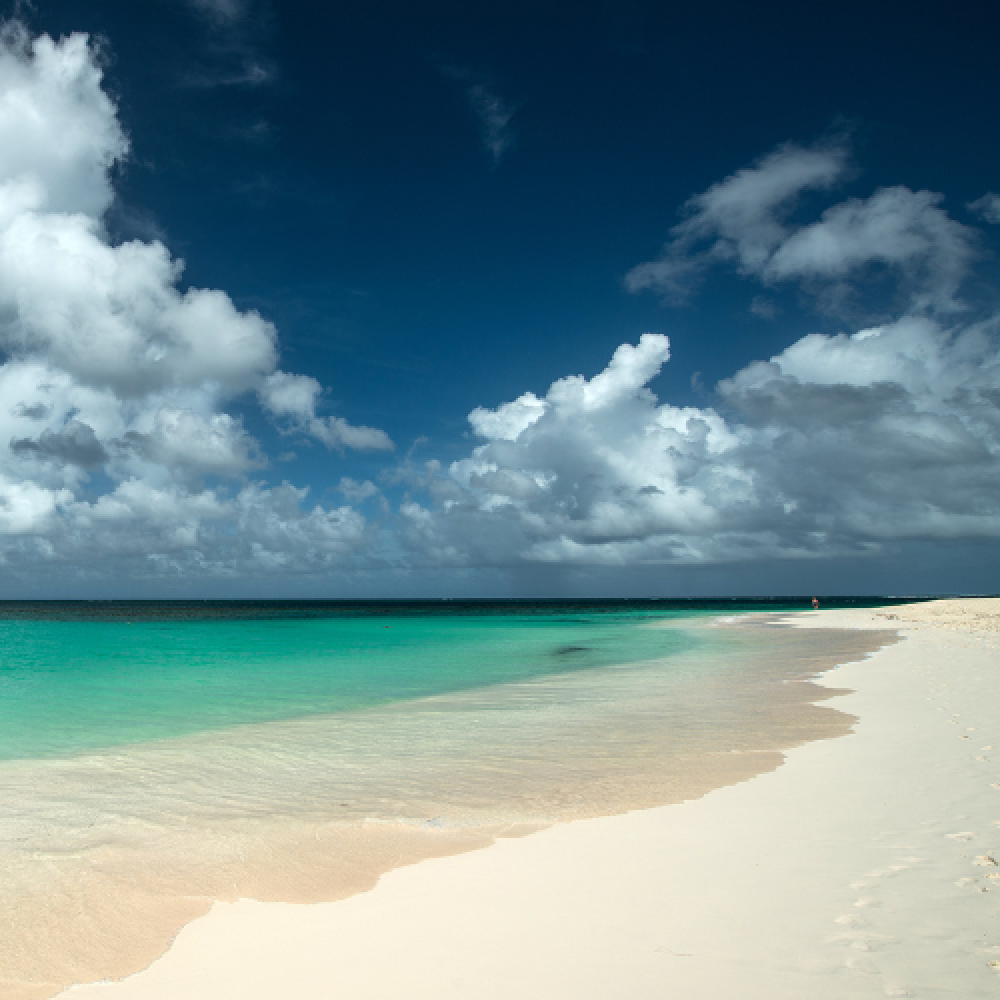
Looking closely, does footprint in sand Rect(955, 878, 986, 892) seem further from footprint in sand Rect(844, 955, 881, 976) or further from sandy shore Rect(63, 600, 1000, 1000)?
footprint in sand Rect(844, 955, 881, 976)

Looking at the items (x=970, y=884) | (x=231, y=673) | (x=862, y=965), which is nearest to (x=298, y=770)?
(x=862, y=965)

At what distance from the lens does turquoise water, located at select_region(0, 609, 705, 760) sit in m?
16.1

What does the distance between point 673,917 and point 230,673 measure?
80.2 ft

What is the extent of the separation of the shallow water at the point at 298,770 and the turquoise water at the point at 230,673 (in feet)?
0.56

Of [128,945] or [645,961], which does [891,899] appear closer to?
[645,961]

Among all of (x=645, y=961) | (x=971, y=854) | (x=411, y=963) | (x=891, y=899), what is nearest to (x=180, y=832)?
(x=411, y=963)

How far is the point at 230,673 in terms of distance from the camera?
26453 mm

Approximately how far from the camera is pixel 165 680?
78.9ft

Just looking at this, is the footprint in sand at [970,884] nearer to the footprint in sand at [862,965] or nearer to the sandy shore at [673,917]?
the sandy shore at [673,917]

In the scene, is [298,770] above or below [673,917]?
below

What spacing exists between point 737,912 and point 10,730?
16340mm

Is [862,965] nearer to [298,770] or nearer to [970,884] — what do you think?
[970,884]

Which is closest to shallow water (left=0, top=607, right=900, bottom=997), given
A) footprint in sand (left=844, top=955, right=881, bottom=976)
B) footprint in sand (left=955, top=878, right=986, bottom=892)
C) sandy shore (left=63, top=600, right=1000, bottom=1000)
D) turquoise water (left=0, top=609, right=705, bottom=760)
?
turquoise water (left=0, top=609, right=705, bottom=760)

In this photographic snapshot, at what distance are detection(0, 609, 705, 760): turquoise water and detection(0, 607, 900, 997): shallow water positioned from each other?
0.17 meters
